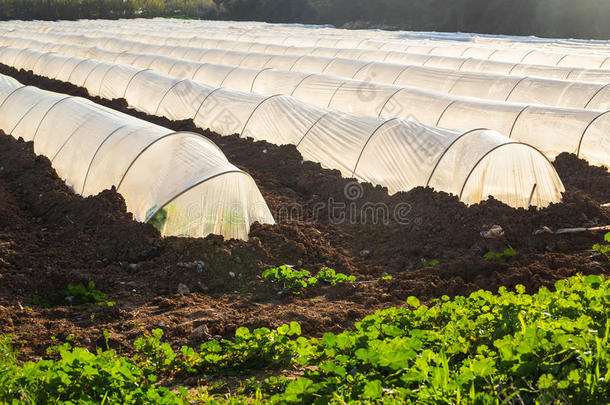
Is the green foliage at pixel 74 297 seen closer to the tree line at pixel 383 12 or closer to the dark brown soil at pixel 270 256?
the dark brown soil at pixel 270 256

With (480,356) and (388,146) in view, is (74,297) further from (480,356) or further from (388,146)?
(388,146)

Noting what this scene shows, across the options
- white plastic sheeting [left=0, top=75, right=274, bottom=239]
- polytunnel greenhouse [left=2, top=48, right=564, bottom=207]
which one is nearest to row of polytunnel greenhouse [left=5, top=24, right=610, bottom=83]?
polytunnel greenhouse [left=2, top=48, right=564, bottom=207]

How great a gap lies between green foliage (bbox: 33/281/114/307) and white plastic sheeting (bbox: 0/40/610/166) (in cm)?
757

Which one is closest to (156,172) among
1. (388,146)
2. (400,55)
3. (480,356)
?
(388,146)

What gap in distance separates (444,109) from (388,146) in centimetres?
282

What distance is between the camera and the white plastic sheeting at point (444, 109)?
32.9ft

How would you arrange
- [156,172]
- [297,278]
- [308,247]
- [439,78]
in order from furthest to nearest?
[439,78]
[156,172]
[308,247]
[297,278]

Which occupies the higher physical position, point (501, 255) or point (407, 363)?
point (407, 363)

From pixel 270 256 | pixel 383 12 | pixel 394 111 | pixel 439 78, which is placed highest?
pixel 383 12

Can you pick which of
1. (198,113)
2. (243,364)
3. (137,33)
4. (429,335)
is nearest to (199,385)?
(243,364)

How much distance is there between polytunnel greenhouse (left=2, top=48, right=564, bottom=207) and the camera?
816 centimetres

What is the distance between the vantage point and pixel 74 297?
568 cm

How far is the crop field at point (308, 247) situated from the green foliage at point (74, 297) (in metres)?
0.02

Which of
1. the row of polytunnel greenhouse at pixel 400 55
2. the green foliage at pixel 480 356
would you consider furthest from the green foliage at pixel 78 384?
the row of polytunnel greenhouse at pixel 400 55
